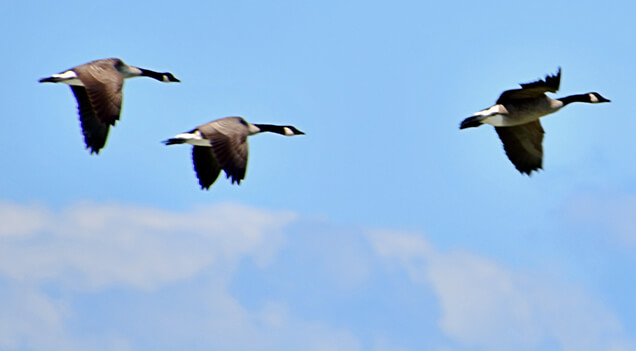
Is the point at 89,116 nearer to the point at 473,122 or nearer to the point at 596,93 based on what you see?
the point at 473,122

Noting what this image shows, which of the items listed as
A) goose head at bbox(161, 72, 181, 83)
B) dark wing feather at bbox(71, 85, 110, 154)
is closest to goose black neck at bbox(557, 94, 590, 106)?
goose head at bbox(161, 72, 181, 83)

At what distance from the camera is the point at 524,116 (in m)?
26.7

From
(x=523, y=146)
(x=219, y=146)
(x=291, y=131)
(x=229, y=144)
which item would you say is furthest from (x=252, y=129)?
(x=523, y=146)

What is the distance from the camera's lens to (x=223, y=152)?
85.1 feet

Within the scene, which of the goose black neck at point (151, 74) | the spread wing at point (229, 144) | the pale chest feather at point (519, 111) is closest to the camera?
the spread wing at point (229, 144)

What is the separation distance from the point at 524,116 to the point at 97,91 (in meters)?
7.38

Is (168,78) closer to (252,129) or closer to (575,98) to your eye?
(252,129)

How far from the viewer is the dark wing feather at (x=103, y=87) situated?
2584 centimetres

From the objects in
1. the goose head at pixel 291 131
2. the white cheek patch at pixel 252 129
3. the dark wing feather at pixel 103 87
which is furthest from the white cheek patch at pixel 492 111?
the dark wing feather at pixel 103 87

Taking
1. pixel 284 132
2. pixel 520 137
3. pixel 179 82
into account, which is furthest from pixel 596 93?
pixel 179 82

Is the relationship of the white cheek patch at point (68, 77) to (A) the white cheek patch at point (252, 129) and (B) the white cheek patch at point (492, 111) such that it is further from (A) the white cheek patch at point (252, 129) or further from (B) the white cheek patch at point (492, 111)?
(B) the white cheek patch at point (492, 111)

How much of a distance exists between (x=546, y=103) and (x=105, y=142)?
312 inches

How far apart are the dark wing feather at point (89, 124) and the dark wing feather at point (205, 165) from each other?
1710 millimetres

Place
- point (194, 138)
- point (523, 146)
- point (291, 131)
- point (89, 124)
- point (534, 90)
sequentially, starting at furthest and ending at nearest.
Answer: point (291, 131) → point (523, 146) → point (89, 124) → point (194, 138) → point (534, 90)
